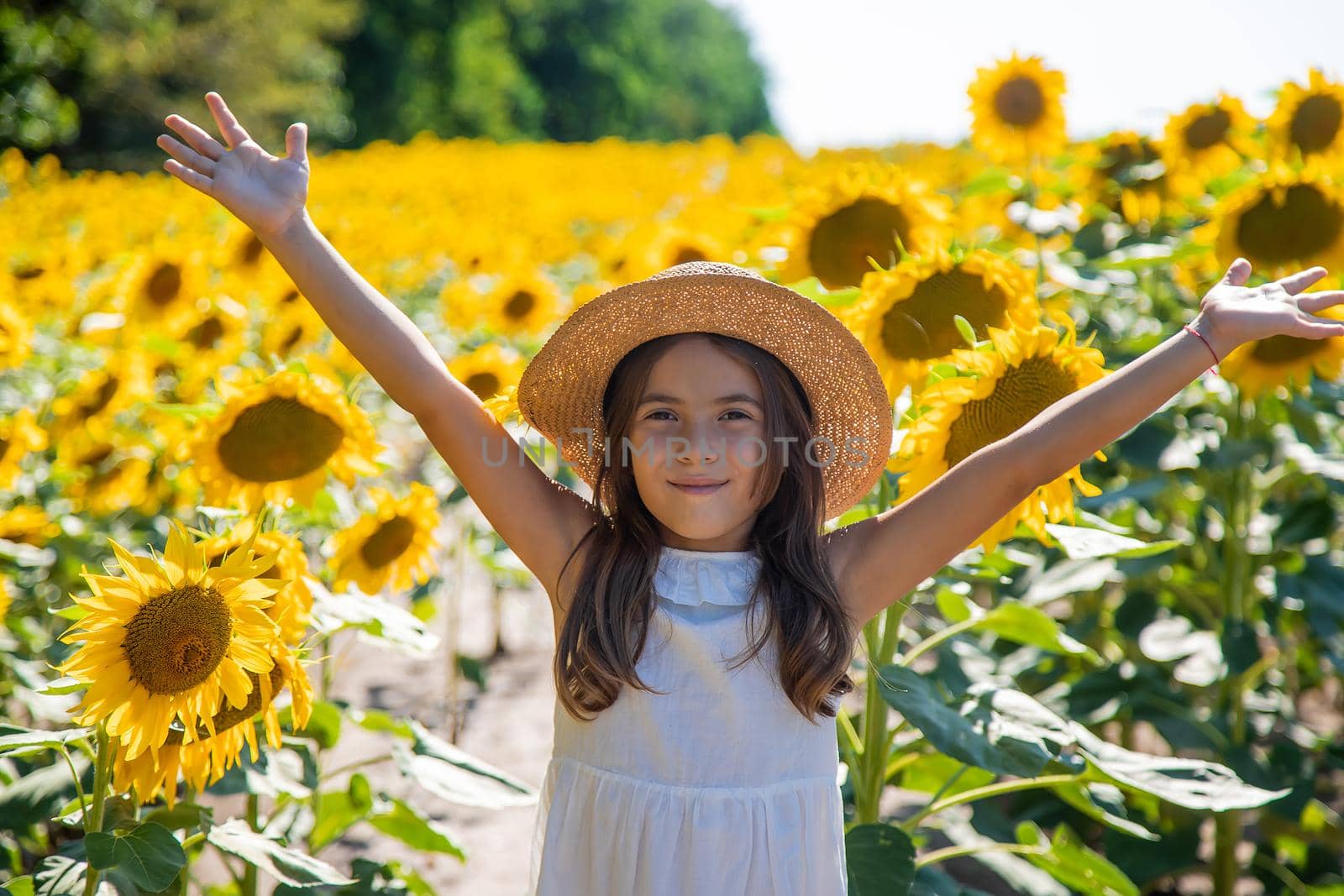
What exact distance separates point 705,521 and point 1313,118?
85.6 inches

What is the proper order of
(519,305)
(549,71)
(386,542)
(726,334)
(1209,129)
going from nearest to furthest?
(726,334), (386,542), (1209,129), (519,305), (549,71)

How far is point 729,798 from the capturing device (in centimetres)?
138

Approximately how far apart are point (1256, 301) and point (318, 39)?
2717 centimetres

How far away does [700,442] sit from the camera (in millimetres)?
1426

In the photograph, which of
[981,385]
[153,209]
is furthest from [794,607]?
[153,209]

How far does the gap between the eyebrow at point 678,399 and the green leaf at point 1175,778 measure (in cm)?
66

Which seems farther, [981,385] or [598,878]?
[981,385]

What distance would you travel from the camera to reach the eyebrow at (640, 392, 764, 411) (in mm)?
1468

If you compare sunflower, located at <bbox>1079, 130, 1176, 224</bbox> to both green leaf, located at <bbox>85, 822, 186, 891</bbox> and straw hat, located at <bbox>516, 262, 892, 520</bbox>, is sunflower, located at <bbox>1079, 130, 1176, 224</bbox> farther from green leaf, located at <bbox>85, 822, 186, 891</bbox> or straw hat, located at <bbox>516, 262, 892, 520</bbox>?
green leaf, located at <bbox>85, 822, 186, 891</bbox>

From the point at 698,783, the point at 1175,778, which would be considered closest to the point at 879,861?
the point at 698,783

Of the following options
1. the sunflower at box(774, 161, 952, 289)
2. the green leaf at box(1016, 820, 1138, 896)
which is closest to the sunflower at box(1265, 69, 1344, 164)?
the sunflower at box(774, 161, 952, 289)

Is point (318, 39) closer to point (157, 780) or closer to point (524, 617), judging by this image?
point (524, 617)

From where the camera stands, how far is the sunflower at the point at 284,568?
1.46 metres

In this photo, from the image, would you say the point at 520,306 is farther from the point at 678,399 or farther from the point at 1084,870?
the point at 1084,870
